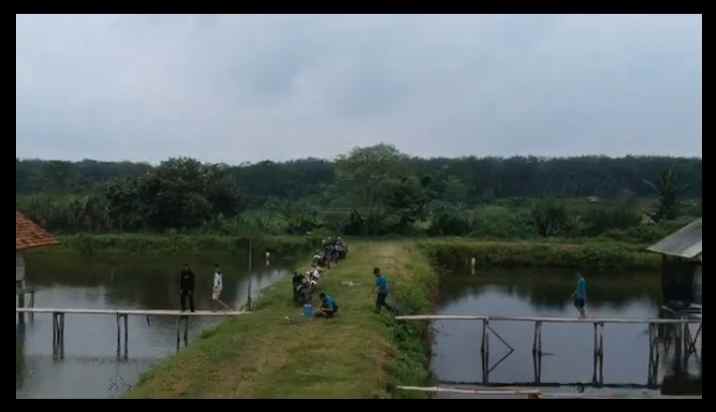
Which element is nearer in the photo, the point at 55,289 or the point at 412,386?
the point at 412,386

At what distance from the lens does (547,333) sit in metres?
19.3

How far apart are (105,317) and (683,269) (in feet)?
50.3

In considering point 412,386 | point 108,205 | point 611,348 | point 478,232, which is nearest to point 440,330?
point 611,348

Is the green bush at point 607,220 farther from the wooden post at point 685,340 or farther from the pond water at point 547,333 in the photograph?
the wooden post at point 685,340

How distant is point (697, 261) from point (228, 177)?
32.3 metres

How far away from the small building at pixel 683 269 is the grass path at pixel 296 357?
6582mm

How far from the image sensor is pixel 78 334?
1820cm

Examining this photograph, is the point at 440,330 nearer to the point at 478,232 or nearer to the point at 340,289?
the point at 340,289

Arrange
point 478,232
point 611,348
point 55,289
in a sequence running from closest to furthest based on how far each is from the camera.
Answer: point 611,348 < point 55,289 < point 478,232

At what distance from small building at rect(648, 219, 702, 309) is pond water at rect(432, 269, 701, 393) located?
1.39 m

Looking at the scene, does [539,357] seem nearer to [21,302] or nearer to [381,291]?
[381,291]

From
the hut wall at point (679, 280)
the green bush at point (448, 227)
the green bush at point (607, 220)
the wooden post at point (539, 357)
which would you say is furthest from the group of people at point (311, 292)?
the green bush at point (607, 220)

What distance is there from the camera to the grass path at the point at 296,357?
10.6 metres

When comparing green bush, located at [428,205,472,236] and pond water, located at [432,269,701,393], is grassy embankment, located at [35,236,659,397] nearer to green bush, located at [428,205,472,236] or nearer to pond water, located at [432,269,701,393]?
pond water, located at [432,269,701,393]
